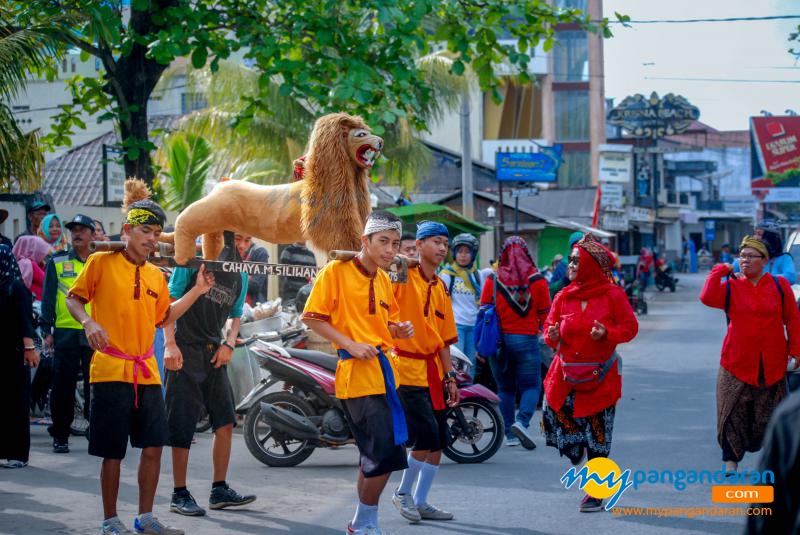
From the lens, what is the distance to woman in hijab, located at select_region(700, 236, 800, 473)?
7965 mm

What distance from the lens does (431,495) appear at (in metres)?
7.85

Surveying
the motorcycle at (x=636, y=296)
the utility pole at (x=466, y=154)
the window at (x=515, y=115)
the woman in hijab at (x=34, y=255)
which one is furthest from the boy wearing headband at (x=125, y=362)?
the window at (x=515, y=115)

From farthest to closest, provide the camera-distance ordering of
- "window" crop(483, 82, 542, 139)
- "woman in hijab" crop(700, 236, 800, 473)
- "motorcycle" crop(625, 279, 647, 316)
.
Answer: "window" crop(483, 82, 542, 139) → "motorcycle" crop(625, 279, 647, 316) → "woman in hijab" crop(700, 236, 800, 473)

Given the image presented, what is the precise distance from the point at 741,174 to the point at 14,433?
79.8 metres

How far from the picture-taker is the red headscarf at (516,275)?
32.7 feet

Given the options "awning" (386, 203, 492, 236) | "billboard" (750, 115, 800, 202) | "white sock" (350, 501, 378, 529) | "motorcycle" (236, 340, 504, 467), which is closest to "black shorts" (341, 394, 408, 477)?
"white sock" (350, 501, 378, 529)

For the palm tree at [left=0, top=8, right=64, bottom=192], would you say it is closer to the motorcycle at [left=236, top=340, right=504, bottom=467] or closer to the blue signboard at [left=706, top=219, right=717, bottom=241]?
the motorcycle at [left=236, top=340, right=504, bottom=467]

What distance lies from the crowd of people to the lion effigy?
31 cm

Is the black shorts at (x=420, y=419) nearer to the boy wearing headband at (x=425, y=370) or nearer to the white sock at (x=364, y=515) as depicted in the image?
the boy wearing headband at (x=425, y=370)

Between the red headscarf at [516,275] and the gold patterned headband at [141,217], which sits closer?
the gold patterned headband at [141,217]

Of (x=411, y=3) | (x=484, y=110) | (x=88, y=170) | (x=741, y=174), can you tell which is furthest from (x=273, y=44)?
(x=741, y=174)

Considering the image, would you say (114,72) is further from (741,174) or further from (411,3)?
(741,174)

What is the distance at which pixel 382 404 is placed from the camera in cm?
600

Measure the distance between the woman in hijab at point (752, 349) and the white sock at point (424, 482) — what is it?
2308mm
